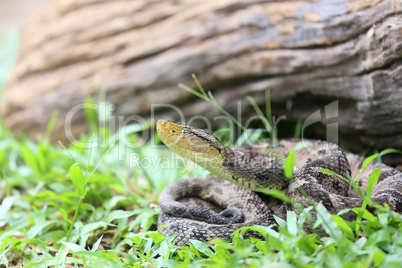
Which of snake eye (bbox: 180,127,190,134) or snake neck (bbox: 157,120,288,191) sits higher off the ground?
snake eye (bbox: 180,127,190,134)

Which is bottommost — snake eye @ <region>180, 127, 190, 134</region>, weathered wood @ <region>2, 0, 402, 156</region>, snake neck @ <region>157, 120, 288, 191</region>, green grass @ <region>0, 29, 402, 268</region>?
green grass @ <region>0, 29, 402, 268</region>

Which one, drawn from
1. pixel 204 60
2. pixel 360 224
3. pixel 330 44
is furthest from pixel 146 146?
pixel 360 224

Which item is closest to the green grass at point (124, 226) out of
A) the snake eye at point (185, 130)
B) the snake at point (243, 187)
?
the snake at point (243, 187)

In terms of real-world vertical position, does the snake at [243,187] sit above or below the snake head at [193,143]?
below

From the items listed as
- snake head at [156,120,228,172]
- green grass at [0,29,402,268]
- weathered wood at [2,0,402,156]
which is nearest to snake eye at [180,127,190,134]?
snake head at [156,120,228,172]

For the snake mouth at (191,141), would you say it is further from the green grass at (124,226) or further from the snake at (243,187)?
the green grass at (124,226)

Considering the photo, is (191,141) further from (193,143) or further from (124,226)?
(124,226)

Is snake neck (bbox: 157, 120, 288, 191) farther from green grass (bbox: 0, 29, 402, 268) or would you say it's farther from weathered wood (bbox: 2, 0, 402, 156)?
weathered wood (bbox: 2, 0, 402, 156)
